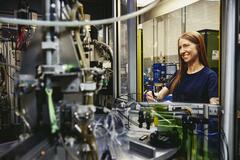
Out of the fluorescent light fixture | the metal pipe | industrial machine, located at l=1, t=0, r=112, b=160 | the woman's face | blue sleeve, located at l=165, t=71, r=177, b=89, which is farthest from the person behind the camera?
the fluorescent light fixture

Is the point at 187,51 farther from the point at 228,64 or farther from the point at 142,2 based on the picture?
the point at 142,2

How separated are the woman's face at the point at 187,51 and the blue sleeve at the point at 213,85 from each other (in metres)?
0.27

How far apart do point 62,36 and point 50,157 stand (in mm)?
665

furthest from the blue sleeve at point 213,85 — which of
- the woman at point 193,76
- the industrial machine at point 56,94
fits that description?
the industrial machine at point 56,94

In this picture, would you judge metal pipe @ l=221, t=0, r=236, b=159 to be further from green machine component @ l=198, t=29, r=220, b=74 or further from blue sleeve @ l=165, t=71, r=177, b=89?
blue sleeve @ l=165, t=71, r=177, b=89

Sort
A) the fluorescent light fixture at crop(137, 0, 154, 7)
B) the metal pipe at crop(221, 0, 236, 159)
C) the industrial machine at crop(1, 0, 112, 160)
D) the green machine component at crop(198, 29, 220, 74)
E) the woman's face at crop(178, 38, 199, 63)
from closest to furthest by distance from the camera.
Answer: the industrial machine at crop(1, 0, 112, 160) < the metal pipe at crop(221, 0, 236, 159) < the green machine component at crop(198, 29, 220, 74) < the woman's face at crop(178, 38, 199, 63) < the fluorescent light fixture at crop(137, 0, 154, 7)

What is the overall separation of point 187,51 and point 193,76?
25 cm

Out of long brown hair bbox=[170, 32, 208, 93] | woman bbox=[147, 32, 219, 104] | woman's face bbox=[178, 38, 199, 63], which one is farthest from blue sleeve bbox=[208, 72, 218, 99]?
woman's face bbox=[178, 38, 199, 63]

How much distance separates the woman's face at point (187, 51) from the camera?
210 cm

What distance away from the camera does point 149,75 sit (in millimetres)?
2645

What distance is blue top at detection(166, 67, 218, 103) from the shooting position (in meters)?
1.87

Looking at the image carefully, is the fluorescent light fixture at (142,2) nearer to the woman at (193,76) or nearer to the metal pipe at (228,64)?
the woman at (193,76)

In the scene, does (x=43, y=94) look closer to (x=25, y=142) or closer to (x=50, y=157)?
(x=25, y=142)

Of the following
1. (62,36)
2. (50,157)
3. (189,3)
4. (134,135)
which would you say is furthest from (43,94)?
(189,3)
